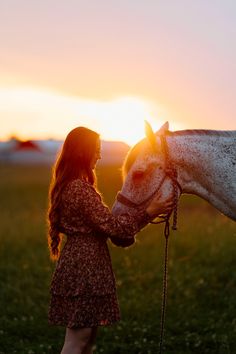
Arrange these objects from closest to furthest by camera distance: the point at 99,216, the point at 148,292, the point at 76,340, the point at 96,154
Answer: the point at 99,216, the point at 76,340, the point at 96,154, the point at 148,292

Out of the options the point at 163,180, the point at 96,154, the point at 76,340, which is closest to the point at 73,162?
the point at 96,154

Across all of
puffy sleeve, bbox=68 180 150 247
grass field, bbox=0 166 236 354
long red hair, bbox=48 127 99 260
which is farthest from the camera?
grass field, bbox=0 166 236 354

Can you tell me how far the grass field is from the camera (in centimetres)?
738

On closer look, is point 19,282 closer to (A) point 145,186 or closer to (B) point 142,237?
(B) point 142,237

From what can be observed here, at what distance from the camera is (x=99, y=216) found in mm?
4551

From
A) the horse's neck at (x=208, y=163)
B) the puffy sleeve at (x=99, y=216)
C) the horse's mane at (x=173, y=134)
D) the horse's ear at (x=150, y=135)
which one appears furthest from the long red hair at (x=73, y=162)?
the horse's neck at (x=208, y=163)

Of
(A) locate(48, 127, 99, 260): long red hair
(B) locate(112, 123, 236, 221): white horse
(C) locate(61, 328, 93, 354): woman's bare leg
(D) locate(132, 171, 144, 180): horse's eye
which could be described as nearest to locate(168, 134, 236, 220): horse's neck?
(B) locate(112, 123, 236, 221): white horse

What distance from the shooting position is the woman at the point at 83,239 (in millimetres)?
4594

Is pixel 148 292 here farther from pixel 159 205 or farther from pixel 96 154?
pixel 96 154

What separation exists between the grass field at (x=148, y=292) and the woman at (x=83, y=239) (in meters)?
2.54

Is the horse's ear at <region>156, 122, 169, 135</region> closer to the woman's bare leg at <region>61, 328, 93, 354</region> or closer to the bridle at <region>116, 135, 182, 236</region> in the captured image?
the bridle at <region>116, 135, 182, 236</region>

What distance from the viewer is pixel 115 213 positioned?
4.75 meters

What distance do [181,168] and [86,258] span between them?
0.97m

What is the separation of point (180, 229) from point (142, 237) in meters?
0.77
